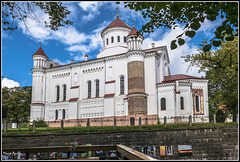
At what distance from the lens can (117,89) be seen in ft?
117

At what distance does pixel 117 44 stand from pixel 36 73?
15945 mm

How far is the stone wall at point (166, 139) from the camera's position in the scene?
2038 cm

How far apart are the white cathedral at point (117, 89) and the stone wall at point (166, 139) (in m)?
5.91

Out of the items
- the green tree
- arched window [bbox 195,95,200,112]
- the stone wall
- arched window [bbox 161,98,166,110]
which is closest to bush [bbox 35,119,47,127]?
the stone wall

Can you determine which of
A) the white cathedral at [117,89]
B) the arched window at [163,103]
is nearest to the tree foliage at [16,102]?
the white cathedral at [117,89]

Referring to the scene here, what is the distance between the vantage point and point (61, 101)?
39531 millimetres

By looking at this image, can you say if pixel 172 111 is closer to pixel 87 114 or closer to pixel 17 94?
pixel 87 114

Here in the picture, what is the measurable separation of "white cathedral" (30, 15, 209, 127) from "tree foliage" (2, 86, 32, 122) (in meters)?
9.71

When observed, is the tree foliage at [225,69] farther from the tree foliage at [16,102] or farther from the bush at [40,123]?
the tree foliage at [16,102]

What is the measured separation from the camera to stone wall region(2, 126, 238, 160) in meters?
20.4

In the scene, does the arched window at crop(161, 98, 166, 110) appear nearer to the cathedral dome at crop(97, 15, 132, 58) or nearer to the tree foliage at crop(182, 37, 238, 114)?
the tree foliage at crop(182, 37, 238, 114)

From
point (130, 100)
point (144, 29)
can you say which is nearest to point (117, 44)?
point (130, 100)

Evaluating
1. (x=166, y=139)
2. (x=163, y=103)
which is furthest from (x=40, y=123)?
(x=166, y=139)

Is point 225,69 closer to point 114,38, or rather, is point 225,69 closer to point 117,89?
point 117,89
